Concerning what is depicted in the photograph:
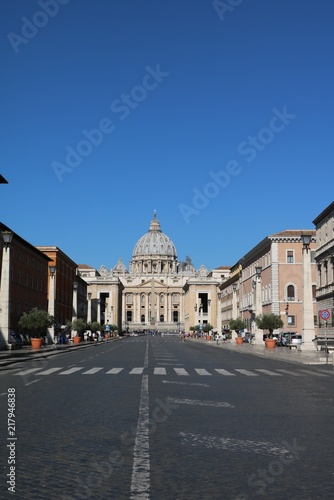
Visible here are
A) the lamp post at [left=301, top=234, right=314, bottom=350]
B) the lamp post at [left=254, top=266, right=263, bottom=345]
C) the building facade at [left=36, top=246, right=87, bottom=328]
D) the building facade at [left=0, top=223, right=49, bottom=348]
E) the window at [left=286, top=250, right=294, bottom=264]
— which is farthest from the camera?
the building facade at [left=36, top=246, right=87, bottom=328]

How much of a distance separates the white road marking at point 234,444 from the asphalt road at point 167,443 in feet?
0.04

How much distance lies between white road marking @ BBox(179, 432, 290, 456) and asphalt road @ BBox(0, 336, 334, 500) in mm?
14

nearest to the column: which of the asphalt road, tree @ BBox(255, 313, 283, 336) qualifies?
tree @ BBox(255, 313, 283, 336)

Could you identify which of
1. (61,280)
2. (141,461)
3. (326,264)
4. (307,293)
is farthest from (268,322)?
(141,461)

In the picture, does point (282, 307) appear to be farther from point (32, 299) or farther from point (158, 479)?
point (158, 479)

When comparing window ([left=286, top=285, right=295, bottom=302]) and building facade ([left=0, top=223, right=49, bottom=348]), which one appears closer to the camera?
building facade ([left=0, top=223, right=49, bottom=348])

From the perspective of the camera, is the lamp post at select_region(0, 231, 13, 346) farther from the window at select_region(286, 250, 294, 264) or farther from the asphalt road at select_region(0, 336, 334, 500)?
the window at select_region(286, 250, 294, 264)

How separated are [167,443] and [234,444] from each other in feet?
2.93

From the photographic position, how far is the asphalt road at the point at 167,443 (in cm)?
643

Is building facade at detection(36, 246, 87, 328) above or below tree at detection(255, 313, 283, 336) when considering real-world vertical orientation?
above

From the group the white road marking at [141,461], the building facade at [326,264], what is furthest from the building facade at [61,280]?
the white road marking at [141,461]

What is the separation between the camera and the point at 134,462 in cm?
759

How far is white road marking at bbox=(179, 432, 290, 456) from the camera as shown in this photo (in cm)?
828

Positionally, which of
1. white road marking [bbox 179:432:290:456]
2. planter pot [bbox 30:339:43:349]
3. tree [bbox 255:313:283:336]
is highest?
tree [bbox 255:313:283:336]
